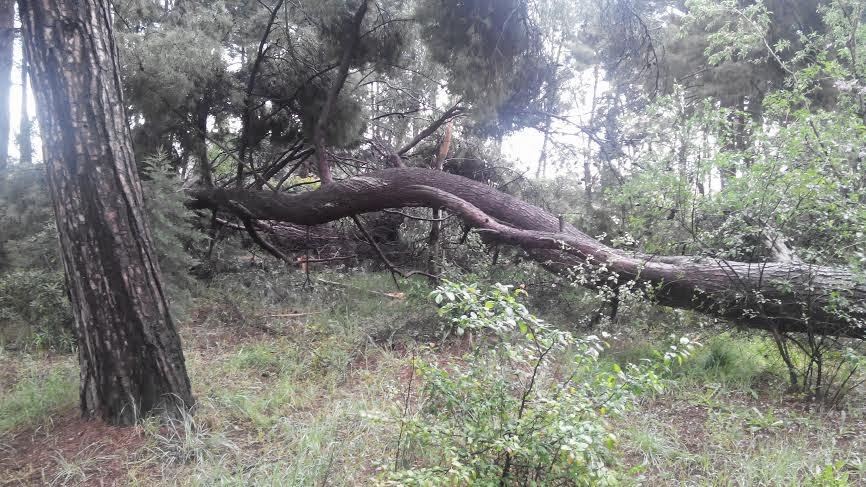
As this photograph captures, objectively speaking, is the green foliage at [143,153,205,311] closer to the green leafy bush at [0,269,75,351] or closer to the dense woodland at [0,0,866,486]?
the dense woodland at [0,0,866,486]

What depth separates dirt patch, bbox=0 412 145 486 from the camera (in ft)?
7.64

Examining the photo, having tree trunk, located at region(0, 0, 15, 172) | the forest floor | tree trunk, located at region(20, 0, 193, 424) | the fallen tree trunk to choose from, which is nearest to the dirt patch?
the forest floor

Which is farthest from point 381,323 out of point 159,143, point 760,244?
point 159,143

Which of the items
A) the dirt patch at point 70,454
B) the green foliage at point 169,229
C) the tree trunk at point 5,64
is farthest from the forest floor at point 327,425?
the tree trunk at point 5,64

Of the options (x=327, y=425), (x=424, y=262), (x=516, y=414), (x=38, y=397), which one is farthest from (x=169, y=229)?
(x=516, y=414)

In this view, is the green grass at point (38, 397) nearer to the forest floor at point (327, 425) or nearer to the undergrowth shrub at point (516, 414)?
the forest floor at point (327, 425)

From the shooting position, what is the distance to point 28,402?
3020 millimetres

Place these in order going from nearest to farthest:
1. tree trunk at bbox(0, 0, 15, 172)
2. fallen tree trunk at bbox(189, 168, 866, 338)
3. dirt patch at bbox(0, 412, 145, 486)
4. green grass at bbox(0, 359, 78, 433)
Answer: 1. dirt patch at bbox(0, 412, 145, 486)
2. green grass at bbox(0, 359, 78, 433)
3. fallen tree trunk at bbox(189, 168, 866, 338)
4. tree trunk at bbox(0, 0, 15, 172)

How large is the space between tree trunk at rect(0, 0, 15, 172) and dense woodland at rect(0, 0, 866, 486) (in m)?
0.05

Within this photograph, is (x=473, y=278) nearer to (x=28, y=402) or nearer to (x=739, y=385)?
(x=739, y=385)

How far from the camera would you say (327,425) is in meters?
2.75

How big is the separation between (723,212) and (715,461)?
2171 mm

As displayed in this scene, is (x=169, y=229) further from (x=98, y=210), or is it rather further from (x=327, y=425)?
(x=327, y=425)

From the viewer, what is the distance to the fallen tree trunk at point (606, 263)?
3490mm
